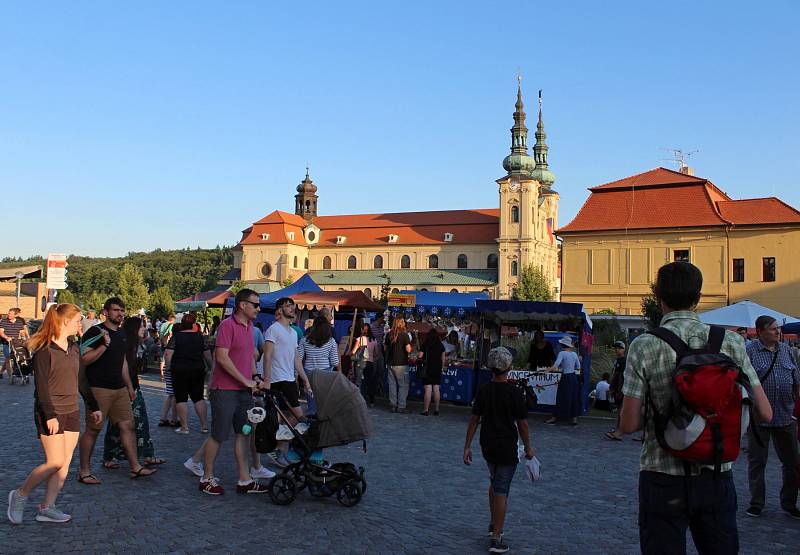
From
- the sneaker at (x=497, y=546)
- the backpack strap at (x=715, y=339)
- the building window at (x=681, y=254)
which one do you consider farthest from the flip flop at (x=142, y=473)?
the building window at (x=681, y=254)

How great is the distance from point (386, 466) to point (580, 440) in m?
4.39

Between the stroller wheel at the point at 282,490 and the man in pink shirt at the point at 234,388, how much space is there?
18.0 inches

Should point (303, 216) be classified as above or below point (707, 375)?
above

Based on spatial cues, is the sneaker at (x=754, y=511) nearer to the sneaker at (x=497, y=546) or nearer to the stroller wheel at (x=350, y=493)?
the sneaker at (x=497, y=546)

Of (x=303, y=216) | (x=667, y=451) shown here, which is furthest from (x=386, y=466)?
(x=303, y=216)

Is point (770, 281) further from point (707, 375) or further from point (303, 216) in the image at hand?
point (303, 216)

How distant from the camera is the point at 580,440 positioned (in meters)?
12.2

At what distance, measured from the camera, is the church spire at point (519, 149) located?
96.5 meters

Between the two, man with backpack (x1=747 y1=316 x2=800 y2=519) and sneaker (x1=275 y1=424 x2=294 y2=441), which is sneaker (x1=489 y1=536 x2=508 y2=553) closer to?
sneaker (x1=275 y1=424 x2=294 y2=441)

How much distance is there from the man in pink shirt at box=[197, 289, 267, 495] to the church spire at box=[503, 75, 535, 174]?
9083 cm

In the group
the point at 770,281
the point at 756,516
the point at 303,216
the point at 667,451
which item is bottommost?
the point at 756,516

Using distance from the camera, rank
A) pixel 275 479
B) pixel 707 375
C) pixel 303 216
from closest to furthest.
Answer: pixel 707 375 < pixel 275 479 < pixel 303 216

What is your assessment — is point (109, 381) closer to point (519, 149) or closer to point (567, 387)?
point (567, 387)

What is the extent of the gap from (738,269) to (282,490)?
54.7 metres
